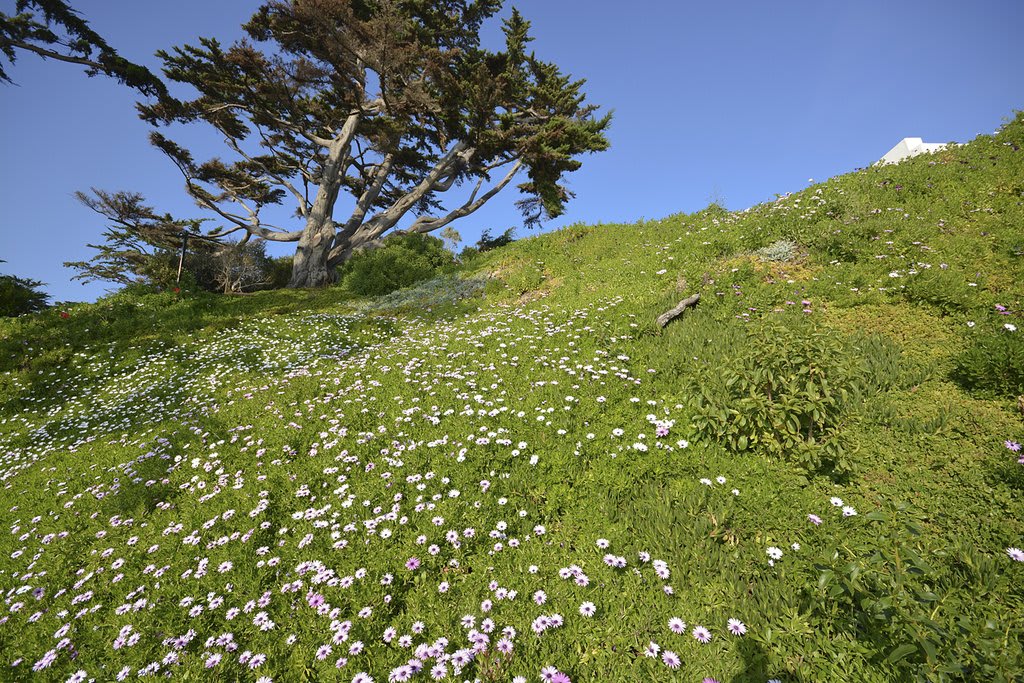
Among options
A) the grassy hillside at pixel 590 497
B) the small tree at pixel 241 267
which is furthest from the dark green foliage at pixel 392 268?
the small tree at pixel 241 267

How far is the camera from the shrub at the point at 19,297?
15.6 meters

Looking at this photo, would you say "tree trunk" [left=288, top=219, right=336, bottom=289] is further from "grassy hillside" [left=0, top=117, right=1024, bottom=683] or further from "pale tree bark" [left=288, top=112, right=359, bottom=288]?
"grassy hillside" [left=0, top=117, right=1024, bottom=683]

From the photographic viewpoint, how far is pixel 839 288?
768 cm

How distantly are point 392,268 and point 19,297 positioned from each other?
1464 centimetres

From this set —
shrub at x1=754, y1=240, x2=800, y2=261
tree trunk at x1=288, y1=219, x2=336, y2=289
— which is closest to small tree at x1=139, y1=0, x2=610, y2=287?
tree trunk at x1=288, y1=219, x2=336, y2=289

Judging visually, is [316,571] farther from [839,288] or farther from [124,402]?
[839,288]

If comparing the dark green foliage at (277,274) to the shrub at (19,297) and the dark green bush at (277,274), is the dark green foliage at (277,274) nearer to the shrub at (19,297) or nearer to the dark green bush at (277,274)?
the dark green bush at (277,274)

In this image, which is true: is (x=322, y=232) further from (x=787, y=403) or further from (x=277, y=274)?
(x=787, y=403)

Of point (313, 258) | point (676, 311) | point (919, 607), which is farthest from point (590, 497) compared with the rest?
point (313, 258)

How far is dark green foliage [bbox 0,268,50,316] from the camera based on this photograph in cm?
1559

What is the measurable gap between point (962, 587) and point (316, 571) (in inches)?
205

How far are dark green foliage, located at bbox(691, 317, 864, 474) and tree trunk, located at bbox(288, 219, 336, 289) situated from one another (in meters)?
23.3

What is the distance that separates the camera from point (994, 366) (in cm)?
495

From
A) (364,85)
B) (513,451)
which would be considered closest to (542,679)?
(513,451)
